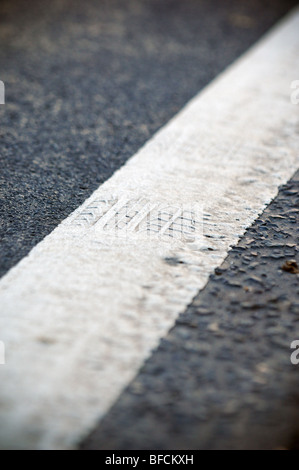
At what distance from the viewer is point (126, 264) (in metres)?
1.81

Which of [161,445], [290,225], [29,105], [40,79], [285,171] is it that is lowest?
[161,445]

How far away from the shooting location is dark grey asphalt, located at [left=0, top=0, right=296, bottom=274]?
2.26 metres

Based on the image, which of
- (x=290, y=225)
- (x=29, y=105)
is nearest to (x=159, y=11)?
(x=29, y=105)

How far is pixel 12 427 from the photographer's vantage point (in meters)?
1.25

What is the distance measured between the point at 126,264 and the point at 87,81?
1.99 meters

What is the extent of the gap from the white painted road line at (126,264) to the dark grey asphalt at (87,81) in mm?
144

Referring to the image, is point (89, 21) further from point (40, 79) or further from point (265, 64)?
point (265, 64)

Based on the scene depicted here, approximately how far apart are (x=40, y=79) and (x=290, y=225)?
215cm

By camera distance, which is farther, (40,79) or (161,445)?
(40,79)
